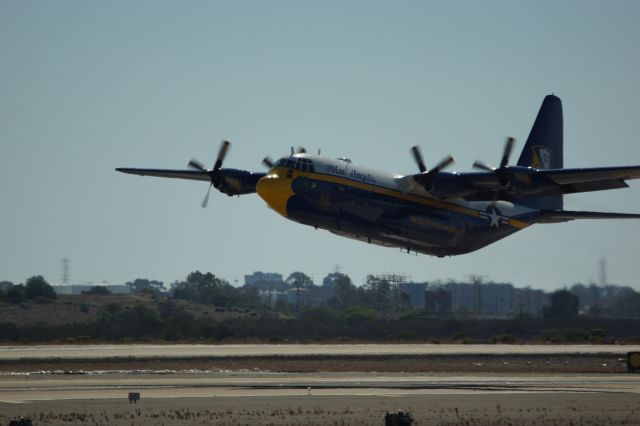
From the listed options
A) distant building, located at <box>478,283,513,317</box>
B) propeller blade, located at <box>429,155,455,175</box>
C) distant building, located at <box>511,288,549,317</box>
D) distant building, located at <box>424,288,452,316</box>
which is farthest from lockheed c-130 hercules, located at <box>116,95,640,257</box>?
distant building, located at <box>478,283,513,317</box>

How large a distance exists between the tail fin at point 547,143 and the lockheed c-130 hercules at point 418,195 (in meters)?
4.62

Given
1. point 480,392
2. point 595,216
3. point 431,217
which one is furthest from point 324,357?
point 480,392

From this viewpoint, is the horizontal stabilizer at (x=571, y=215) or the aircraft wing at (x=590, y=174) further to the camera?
the horizontal stabilizer at (x=571, y=215)

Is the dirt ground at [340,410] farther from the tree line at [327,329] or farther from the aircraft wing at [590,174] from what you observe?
the tree line at [327,329]

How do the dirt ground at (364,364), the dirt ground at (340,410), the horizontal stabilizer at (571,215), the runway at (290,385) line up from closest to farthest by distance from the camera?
the dirt ground at (340,410) → the runway at (290,385) → the dirt ground at (364,364) → the horizontal stabilizer at (571,215)

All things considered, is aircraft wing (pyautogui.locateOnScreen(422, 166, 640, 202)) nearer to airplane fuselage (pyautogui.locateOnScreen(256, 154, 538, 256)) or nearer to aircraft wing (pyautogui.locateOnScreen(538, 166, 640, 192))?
aircraft wing (pyautogui.locateOnScreen(538, 166, 640, 192))

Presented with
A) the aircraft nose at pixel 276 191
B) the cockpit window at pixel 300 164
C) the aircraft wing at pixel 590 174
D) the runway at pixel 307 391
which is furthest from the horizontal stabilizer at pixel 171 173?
the aircraft wing at pixel 590 174

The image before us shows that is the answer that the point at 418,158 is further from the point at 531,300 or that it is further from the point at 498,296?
the point at 498,296

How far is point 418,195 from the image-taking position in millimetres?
53500

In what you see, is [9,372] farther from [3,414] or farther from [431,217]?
[431,217]

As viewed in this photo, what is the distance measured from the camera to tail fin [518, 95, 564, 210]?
6322 cm

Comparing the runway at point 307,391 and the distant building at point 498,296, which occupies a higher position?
the distant building at point 498,296

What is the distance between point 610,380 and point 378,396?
46.1ft

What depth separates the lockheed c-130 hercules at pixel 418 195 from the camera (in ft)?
164
